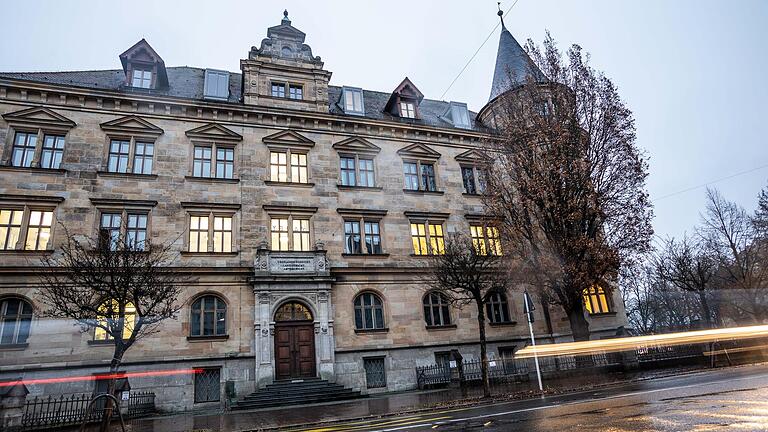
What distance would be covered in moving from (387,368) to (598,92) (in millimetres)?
16798

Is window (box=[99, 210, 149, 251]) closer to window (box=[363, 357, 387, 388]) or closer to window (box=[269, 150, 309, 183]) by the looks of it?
window (box=[269, 150, 309, 183])

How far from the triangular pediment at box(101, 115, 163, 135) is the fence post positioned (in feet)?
40.3

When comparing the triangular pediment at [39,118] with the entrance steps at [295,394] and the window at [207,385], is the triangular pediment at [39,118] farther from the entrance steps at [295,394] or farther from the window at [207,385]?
the entrance steps at [295,394]

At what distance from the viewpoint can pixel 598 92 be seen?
2042cm

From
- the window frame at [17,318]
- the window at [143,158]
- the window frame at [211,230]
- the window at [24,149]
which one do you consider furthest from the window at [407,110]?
the window frame at [17,318]

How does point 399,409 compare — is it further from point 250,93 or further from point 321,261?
point 250,93

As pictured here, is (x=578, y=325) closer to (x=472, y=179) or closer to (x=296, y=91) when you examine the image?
(x=472, y=179)

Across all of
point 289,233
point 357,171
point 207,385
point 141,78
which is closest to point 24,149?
point 141,78

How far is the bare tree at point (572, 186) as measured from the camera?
18.8 metres

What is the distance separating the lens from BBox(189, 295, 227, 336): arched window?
61.4ft

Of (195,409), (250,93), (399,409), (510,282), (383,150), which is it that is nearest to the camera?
(399,409)

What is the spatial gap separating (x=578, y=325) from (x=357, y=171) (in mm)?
13698

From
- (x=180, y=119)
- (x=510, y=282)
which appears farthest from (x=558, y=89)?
(x=180, y=119)

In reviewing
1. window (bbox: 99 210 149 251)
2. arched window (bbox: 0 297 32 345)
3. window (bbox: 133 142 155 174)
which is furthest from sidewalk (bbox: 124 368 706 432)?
window (bbox: 133 142 155 174)
